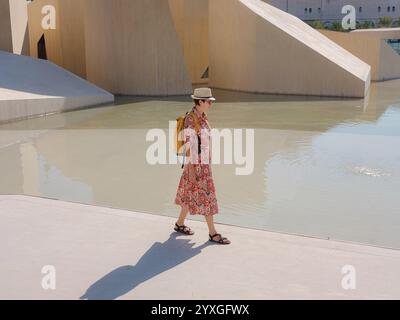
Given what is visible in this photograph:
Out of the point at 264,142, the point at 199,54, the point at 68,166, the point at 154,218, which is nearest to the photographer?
the point at 154,218

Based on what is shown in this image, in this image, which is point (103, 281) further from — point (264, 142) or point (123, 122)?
point (123, 122)

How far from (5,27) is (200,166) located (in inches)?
570

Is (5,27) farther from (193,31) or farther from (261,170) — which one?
(261,170)

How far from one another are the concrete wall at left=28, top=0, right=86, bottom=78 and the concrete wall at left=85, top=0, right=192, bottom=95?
1.92 m

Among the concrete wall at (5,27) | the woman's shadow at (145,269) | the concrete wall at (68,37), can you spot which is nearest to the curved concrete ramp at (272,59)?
the concrete wall at (68,37)

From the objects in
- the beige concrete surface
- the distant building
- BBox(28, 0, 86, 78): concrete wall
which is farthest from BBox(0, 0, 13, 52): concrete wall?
the distant building

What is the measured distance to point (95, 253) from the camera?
3.56m

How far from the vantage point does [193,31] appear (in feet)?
63.0

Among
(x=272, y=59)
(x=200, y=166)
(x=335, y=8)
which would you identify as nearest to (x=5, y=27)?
(x=272, y=59)

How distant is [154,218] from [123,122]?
679 cm

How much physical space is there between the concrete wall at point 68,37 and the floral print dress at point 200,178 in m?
15.0

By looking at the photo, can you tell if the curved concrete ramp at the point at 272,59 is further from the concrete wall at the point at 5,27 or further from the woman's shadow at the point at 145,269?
the woman's shadow at the point at 145,269

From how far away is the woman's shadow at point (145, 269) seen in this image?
300 cm
